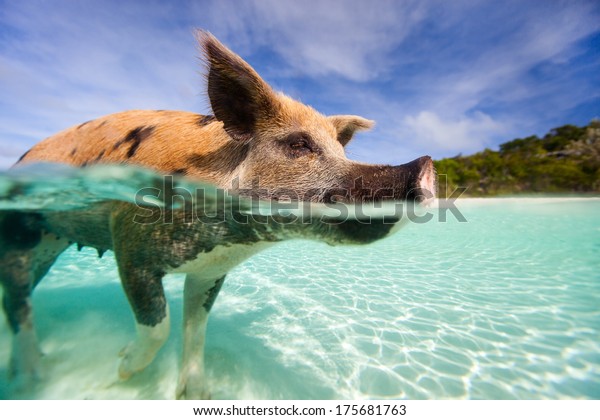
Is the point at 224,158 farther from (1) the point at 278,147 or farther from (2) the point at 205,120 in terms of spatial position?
(2) the point at 205,120

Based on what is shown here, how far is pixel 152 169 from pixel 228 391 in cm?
232


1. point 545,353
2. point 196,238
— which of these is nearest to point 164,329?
point 196,238

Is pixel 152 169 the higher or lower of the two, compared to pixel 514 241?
higher

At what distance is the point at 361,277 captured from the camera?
22.8ft

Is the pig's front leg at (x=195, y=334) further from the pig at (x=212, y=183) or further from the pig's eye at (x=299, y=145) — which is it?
the pig's eye at (x=299, y=145)

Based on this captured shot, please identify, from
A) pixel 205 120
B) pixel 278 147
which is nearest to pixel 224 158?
pixel 278 147

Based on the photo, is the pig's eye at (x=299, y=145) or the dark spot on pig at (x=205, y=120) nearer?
the pig's eye at (x=299, y=145)

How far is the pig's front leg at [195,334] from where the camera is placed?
9.50ft

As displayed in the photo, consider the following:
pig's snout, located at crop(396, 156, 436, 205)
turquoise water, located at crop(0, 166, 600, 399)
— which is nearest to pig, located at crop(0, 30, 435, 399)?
pig's snout, located at crop(396, 156, 436, 205)

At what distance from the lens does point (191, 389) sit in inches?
114

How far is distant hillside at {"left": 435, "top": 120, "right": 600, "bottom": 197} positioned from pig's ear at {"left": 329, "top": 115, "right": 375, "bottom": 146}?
1195 inches

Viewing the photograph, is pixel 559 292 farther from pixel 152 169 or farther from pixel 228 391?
pixel 152 169

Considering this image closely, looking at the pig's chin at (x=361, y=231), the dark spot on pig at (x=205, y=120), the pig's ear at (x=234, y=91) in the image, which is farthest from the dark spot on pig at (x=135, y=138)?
Result: the pig's chin at (x=361, y=231)

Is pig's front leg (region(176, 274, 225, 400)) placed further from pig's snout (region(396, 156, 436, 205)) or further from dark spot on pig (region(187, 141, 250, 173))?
pig's snout (region(396, 156, 436, 205))
